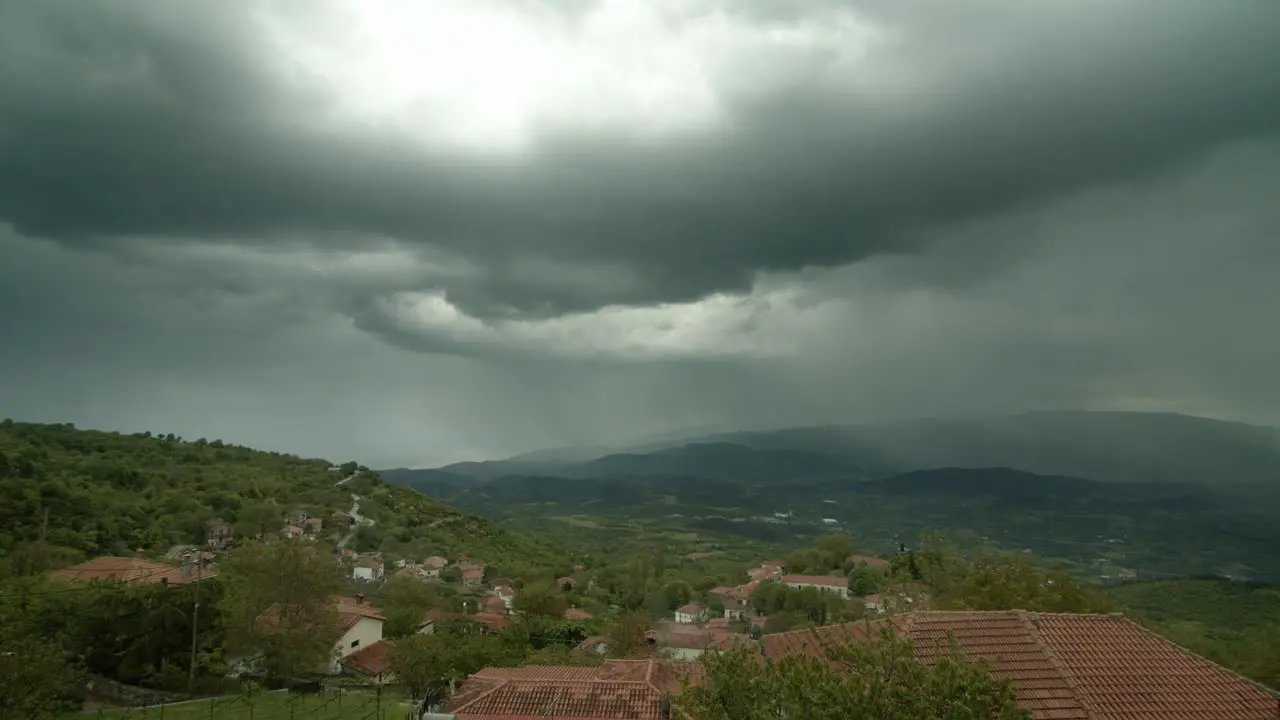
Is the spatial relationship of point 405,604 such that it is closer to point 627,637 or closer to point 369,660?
point 369,660

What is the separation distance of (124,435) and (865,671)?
138m

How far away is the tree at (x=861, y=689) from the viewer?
359 inches

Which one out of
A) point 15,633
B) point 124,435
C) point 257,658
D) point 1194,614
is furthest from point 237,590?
point 124,435

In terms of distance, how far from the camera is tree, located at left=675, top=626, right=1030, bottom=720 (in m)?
9.12

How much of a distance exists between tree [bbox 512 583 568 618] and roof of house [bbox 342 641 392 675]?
16.9 metres

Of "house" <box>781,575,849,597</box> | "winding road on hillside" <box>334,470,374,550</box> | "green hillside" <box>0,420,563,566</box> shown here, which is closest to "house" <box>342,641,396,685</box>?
"green hillside" <box>0,420,563,566</box>

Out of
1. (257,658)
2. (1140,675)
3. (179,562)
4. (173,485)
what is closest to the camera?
(1140,675)

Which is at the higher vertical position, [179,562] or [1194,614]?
[179,562]

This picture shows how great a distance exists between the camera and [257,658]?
108 feet

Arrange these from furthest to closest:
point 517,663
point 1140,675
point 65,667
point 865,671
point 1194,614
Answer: point 1194,614 < point 517,663 < point 65,667 < point 1140,675 < point 865,671

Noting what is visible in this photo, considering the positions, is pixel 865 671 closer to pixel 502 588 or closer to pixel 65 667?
pixel 65 667

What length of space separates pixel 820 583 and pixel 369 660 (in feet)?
189

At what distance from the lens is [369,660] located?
42.2 metres

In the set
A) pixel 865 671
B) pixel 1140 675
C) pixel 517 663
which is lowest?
pixel 517 663
